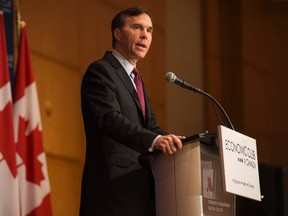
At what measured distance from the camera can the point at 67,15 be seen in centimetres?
583

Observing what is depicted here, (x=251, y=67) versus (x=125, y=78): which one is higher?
(x=251, y=67)

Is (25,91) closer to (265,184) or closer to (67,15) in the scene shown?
(67,15)

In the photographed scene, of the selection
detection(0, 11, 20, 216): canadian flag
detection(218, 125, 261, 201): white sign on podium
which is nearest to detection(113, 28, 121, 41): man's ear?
detection(218, 125, 261, 201): white sign on podium

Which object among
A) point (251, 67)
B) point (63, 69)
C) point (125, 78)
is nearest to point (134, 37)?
point (125, 78)

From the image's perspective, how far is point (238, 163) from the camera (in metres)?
2.96

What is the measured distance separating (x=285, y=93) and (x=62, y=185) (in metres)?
3.10

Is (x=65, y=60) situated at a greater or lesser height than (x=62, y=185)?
greater

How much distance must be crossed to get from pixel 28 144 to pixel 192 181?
7.20 feet

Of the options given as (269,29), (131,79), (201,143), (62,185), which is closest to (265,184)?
(62,185)

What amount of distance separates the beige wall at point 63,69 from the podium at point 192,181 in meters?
2.56

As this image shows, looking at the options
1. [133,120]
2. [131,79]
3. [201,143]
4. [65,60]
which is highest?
[65,60]

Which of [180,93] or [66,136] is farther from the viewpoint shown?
[180,93]

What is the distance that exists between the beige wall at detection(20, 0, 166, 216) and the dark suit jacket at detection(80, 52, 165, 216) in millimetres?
2185

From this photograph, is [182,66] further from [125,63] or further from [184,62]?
[125,63]
